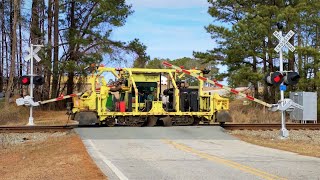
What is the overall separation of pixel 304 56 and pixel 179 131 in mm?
21916

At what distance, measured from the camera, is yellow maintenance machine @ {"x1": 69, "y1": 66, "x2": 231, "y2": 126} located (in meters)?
21.5

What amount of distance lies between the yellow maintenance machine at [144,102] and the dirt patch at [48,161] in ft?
11.8

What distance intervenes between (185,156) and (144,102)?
9.42 metres

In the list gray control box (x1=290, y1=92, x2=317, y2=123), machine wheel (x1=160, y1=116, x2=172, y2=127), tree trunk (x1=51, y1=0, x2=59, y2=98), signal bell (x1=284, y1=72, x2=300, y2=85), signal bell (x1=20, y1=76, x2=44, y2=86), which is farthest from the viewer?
tree trunk (x1=51, y1=0, x2=59, y2=98)

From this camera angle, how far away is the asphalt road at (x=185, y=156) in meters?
10.2

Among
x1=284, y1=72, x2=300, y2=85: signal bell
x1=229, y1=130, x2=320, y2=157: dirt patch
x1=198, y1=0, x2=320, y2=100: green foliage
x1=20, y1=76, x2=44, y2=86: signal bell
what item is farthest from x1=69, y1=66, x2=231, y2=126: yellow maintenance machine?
x1=198, y1=0, x2=320, y2=100: green foliage

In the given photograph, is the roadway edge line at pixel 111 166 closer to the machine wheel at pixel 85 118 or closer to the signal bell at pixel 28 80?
the machine wheel at pixel 85 118

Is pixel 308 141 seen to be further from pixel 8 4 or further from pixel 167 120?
pixel 8 4

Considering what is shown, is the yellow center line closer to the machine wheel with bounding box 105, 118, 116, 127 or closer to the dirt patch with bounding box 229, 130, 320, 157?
the dirt patch with bounding box 229, 130, 320, 157

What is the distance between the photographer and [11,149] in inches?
666

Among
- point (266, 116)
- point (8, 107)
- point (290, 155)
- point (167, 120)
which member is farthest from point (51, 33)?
point (290, 155)

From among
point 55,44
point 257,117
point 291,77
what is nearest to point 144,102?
point 291,77

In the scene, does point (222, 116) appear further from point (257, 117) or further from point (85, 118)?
point (257, 117)

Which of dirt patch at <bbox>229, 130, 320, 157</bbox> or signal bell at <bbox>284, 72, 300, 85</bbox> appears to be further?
signal bell at <bbox>284, 72, 300, 85</bbox>
